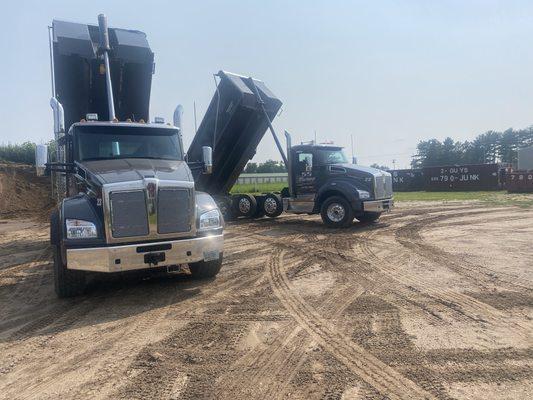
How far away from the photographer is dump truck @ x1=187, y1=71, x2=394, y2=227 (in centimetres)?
1273

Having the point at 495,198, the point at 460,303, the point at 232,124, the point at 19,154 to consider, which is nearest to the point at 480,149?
the point at 495,198

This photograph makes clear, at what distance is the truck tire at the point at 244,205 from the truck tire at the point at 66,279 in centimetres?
998

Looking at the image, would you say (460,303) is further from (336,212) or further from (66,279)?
(336,212)

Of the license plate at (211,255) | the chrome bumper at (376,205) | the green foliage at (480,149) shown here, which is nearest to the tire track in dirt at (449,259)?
the chrome bumper at (376,205)

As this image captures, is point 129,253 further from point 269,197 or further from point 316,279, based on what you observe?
point 269,197

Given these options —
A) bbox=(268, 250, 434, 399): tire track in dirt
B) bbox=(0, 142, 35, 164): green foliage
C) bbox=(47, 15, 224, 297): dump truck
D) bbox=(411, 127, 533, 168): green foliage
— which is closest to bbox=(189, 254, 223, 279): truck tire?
bbox=(47, 15, 224, 297): dump truck

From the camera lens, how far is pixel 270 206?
635 inches

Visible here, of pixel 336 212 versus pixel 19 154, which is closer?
pixel 336 212

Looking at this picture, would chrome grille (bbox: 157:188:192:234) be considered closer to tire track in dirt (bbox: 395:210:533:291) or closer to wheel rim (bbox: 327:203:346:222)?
tire track in dirt (bbox: 395:210:533:291)

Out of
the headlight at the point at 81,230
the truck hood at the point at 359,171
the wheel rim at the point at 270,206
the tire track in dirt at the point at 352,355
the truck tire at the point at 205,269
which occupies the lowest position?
the tire track in dirt at the point at 352,355

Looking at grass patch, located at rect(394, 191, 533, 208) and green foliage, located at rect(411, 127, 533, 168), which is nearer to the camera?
grass patch, located at rect(394, 191, 533, 208)

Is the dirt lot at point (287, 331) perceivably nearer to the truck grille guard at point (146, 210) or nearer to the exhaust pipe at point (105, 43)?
the truck grille guard at point (146, 210)

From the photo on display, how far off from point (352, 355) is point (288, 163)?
10894 millimetres

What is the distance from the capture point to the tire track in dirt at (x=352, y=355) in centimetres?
332
